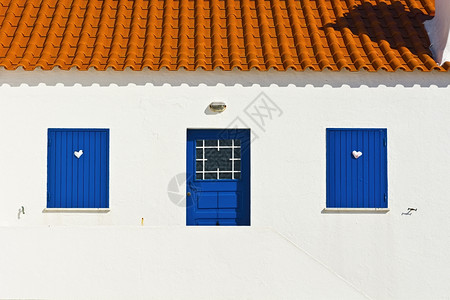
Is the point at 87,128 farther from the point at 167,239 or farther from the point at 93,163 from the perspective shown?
the point at 167,239

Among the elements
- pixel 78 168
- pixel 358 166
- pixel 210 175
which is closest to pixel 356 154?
pixel 358 166

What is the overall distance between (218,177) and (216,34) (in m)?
2.52

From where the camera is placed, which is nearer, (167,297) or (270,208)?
(167,297)

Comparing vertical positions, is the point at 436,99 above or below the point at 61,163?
above

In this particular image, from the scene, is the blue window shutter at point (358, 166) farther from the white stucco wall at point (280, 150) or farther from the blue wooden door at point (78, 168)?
the blue wooden door at point (78, 168)

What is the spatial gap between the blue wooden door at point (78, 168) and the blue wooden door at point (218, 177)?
1432 mm

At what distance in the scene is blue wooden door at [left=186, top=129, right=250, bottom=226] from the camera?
37.3 feet

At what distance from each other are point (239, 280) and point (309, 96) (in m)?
3.63

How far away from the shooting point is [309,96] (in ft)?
37.0

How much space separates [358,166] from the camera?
447 inches

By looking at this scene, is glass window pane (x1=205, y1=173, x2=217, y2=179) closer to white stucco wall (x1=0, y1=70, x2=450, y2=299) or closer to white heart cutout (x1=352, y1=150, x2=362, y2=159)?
white stucco wall (x1=0, y1=70, x2=450, y2=299)

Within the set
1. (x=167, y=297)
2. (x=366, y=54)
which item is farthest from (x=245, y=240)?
(x=366, y=54)

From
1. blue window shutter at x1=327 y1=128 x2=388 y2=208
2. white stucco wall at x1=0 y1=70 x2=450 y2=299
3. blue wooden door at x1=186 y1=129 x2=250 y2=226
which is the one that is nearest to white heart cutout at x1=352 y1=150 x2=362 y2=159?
blue window shutter at x1=327 y1=128 x2=388 y2=208

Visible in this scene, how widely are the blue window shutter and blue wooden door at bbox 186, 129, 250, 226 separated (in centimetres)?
147
